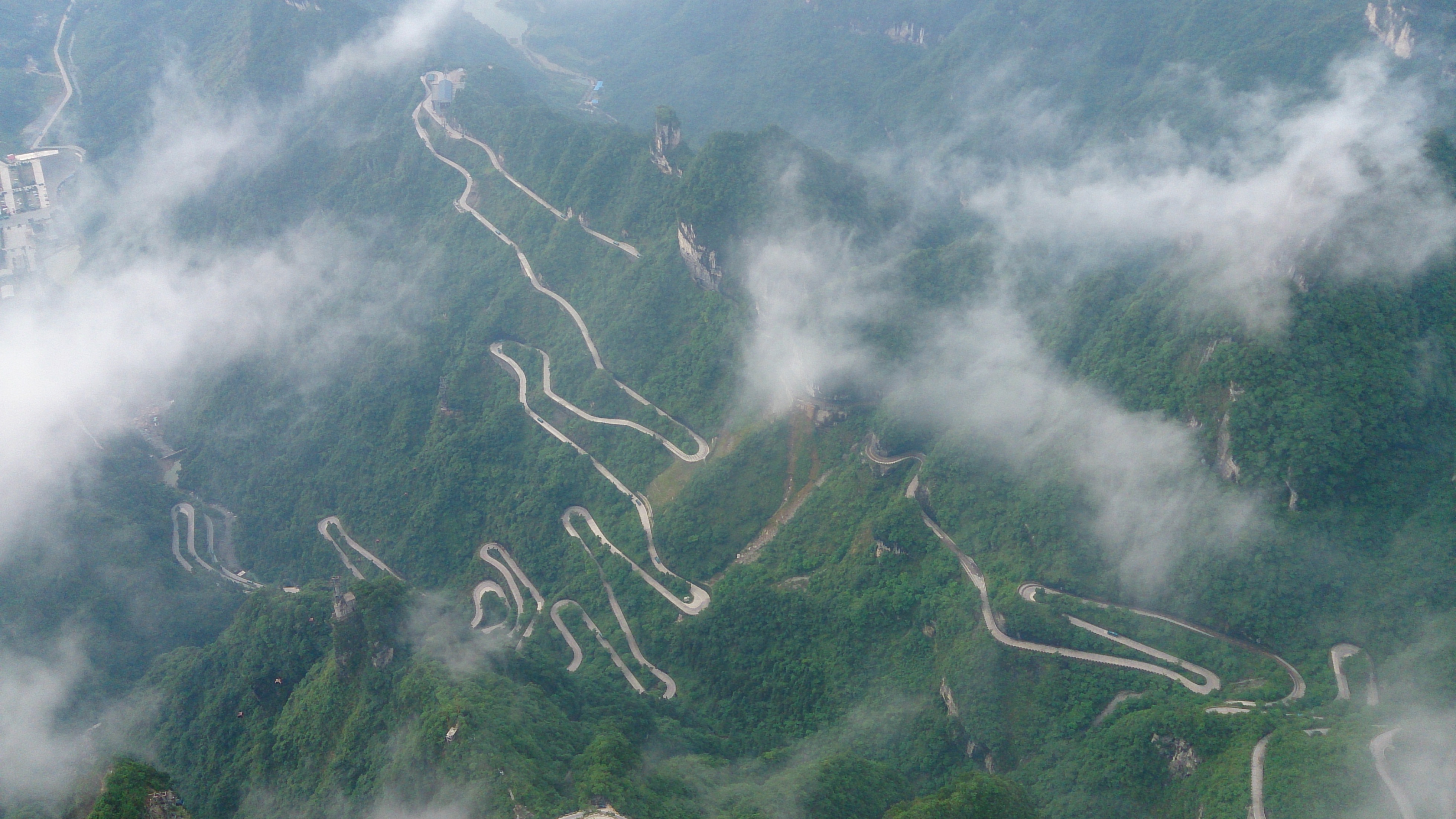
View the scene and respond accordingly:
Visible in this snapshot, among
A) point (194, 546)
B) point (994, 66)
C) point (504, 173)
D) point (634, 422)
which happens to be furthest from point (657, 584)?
point (994, 66)

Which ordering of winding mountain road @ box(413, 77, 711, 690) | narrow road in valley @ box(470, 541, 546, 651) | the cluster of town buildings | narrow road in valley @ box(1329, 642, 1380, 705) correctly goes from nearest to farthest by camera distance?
1. narrow road in valley @ box(1329, 642, 1380, 705)
2. winding mountain road @ box(413, 77, 711, 690)
3. narrow road in valley @ box(470, 541, 546, 651)
4. the cluster of town buildings

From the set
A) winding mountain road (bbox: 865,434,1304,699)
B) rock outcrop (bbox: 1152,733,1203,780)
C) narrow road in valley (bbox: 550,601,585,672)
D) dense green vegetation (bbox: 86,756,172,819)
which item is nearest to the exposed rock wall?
winding mountain road (bbox: 865,434,1304,699)

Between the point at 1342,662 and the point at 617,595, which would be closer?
the point at 1342,662

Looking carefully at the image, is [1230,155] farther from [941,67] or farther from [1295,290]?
[941,67]

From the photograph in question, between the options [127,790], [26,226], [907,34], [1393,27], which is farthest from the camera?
[907,34]

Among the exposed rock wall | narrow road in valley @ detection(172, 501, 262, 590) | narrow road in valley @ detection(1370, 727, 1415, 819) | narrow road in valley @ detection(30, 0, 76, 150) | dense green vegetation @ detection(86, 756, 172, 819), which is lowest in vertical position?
narrow road in valley @ detection(30, 0, 76, 150)

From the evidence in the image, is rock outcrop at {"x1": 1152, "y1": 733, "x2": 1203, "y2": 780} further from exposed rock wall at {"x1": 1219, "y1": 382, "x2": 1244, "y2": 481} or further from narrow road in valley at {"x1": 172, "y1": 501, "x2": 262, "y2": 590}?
narrow road in valley at {"x1": 172, "y1": 501, "x2": 262, "y2": 590}

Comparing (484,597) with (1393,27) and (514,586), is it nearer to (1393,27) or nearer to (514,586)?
(514,586)

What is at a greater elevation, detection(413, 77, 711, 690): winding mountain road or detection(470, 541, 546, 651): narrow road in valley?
detection(413, 77, 711, 690): winding mountain road
